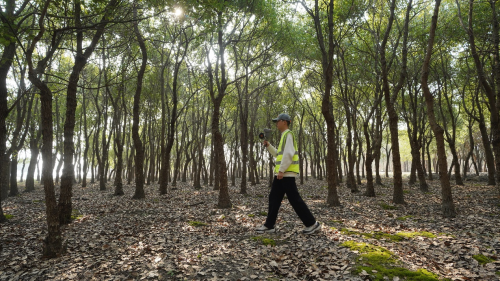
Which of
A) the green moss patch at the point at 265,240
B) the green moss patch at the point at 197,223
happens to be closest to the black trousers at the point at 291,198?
the green moss patch at the point at 265,240

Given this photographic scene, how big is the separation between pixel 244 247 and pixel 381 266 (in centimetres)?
297

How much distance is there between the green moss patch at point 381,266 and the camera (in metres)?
4.16

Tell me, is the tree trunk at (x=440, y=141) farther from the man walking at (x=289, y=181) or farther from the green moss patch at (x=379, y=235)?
the man walking at (x=289, y=181)

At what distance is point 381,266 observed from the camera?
453cm

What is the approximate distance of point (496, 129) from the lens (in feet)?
32.7

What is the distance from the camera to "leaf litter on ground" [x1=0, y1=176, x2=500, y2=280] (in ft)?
15.6

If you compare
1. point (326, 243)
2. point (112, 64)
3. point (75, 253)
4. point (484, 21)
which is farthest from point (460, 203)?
point (112, 64)

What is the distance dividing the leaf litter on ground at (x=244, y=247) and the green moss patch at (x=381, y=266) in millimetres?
127

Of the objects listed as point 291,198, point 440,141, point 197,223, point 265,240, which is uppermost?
point 440,141

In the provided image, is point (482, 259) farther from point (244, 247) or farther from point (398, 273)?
point (244, 247)

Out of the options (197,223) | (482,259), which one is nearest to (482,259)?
(482,259)

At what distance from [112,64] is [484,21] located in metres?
24.0

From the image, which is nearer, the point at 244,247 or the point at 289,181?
the point at 244,247

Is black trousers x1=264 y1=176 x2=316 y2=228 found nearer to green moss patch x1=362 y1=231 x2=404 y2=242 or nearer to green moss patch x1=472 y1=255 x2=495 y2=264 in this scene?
green moss patch x1=362 y1=231 x2=404 y2=242
